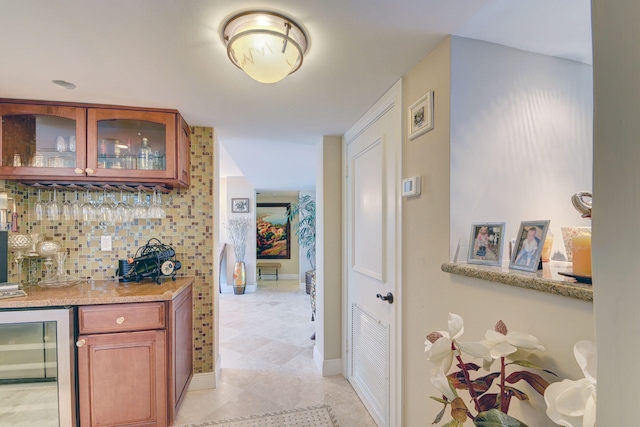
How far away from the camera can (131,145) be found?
211 cm

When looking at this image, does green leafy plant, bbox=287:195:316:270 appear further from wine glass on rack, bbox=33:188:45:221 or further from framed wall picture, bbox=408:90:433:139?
framed wall picture, bbox=408:90:433:139

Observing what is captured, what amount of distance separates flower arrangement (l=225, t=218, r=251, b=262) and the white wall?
5.35 meters

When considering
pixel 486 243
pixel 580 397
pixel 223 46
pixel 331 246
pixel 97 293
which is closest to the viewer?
pixel 580 397

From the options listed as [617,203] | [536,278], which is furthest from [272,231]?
[617,203]

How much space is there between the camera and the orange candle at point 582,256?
780 mm

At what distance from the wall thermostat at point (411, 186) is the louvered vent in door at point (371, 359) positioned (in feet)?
2.78

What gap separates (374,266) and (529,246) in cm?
110

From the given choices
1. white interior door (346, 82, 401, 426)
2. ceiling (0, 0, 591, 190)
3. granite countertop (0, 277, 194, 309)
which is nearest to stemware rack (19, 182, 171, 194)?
ceiling (0, 0, 591, 190)

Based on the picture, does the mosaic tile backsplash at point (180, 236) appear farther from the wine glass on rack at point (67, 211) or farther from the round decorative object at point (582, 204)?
the round decorative object at point (582, 204)

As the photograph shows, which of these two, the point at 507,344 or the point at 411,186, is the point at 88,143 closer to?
the point at 411,186

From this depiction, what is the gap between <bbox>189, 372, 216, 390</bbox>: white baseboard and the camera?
242 centimetres

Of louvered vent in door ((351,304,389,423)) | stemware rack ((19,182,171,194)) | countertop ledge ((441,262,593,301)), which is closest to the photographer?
countertop ledge ((441,262,593,301))

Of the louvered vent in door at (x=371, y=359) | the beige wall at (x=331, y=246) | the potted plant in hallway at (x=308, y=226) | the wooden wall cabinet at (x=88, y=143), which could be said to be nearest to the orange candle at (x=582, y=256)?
the louvered vent in door at (x=371, y=359)

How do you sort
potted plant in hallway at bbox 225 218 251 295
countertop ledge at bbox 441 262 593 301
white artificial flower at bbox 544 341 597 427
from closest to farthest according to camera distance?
white artificial flower at bbox 544 341 597 427
countertop ledge at bbox 441 262 593 301
potted plant in hallway at bbox 225 218 251 295
